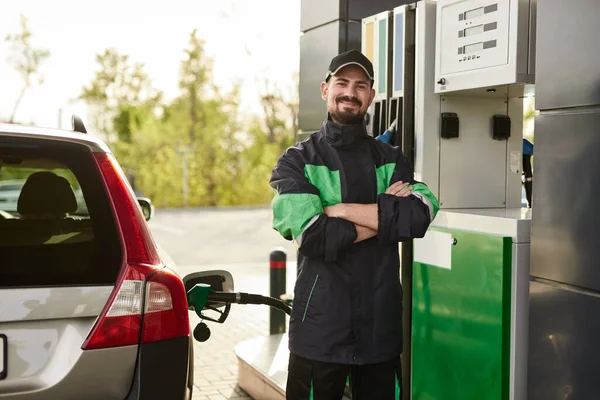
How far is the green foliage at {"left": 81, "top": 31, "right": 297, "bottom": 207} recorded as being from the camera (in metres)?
40.8

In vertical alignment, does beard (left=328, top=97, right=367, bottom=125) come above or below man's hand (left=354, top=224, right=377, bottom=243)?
above

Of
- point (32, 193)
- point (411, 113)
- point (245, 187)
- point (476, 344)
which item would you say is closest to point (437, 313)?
point (476, 344)

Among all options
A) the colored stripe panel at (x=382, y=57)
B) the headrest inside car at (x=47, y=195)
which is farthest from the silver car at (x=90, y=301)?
the colored stripe panel at (x=382, y=57)

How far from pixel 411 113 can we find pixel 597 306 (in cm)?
181

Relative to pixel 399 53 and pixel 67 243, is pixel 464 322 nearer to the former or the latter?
pixel 399 53

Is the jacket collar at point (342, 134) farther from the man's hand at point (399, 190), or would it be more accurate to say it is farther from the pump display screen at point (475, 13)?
the pump display screen at point (475, 13)

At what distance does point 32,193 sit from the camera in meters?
3.38

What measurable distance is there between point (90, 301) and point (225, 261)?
12950 millimetres

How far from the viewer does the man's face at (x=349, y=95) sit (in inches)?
130

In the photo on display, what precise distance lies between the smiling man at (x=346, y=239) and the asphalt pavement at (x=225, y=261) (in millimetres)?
633

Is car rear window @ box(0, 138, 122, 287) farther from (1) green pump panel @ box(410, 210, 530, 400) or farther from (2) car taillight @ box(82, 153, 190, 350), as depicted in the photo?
(1) green pump panel @ box(410, 210, 530, 400)

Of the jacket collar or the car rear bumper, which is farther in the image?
the jacket collar

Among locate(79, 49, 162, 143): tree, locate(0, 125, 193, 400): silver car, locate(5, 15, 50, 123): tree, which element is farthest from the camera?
locate(79, 49, 162, 143): tree

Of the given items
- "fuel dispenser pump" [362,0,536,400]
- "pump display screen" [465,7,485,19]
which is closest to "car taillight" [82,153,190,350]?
"fuel dispenser pump" [362,0,536,400]
